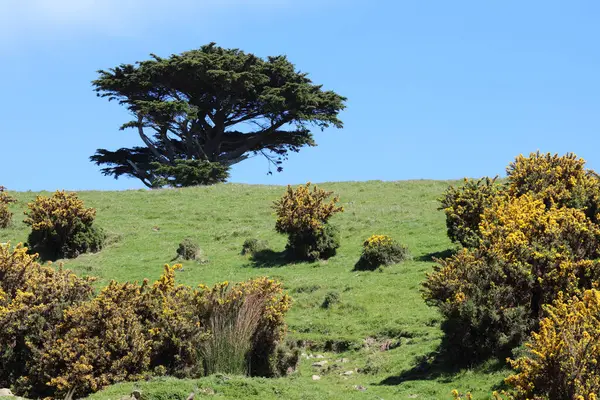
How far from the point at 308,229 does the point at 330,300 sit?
22.8 ft

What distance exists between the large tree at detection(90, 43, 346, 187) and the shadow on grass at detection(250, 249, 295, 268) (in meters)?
23.8

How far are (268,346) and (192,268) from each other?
12.5m

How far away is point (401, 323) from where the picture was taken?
21.5m

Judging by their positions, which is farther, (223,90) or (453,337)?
(223,90)

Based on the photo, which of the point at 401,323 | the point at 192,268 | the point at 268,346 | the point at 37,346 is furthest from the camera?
the point at 192,268

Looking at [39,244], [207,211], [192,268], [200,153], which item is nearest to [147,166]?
[200,153]

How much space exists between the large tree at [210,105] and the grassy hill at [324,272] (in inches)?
484

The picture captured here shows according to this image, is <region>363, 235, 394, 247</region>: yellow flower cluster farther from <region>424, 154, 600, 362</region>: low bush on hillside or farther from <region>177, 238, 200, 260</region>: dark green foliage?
<region>424, 154, 600, 362</region>: low bush on hillside

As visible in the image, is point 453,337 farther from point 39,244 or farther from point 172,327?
point 39,244

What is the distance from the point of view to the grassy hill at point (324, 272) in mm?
15914

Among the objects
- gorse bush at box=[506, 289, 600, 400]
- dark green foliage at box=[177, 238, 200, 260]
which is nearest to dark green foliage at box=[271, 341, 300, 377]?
gorse bush at box=[506, 289, 600, 400]

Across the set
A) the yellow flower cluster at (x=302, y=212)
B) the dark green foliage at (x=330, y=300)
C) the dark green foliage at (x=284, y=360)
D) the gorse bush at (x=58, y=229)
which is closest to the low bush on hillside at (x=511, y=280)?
the dark green foliage at (x=284, y=360)

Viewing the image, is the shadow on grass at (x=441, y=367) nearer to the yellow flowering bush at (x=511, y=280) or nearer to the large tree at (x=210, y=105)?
the yellow flowering bush at (x=511, y=280)

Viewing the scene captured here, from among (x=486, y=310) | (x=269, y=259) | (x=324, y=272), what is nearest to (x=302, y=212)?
(x=269, y=259)
